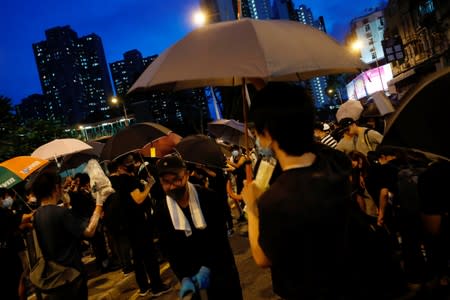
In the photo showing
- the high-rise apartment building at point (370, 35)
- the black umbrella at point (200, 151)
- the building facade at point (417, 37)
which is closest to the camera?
the black umbrella at point (200, 151)

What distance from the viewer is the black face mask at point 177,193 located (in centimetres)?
342

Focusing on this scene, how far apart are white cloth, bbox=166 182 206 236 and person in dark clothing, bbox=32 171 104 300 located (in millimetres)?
1374

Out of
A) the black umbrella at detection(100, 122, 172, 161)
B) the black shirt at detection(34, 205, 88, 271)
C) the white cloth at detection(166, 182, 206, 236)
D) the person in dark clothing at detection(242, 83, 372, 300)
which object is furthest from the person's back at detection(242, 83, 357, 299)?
the black umbrella at detection(100, 122, 172, 161)

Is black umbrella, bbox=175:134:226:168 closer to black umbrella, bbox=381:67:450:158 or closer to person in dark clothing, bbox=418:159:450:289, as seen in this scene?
person in dark clothing, bbox=418:159:450:289

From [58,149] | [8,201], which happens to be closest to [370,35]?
[8,201]

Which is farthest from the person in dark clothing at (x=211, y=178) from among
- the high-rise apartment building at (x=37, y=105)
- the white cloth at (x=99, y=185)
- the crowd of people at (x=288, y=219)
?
the high-rise apartment building at (x=37, y=105)

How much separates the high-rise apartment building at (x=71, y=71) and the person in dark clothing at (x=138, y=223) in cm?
15123

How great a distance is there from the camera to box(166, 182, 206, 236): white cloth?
3309 mm

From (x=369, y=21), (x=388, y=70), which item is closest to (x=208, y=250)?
(x=388, y=70)

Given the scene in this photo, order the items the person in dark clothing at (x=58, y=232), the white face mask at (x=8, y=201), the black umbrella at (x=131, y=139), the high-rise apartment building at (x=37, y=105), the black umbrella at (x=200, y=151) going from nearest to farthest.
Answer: the person in dark clothing at (x=58, y=232) → the black umbrella at (x=200, y=151) → the black umbrella at (x=131, y=139) → the white face mask at (x=8, y=201) → the high-rise apartment building at (x=37, y=105)

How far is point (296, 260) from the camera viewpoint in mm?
1919

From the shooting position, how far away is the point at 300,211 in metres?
1.86

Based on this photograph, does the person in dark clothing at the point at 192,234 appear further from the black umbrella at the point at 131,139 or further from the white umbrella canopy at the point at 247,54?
the black umbrella at the point at 131,139

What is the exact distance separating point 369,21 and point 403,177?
6619 centimetres
